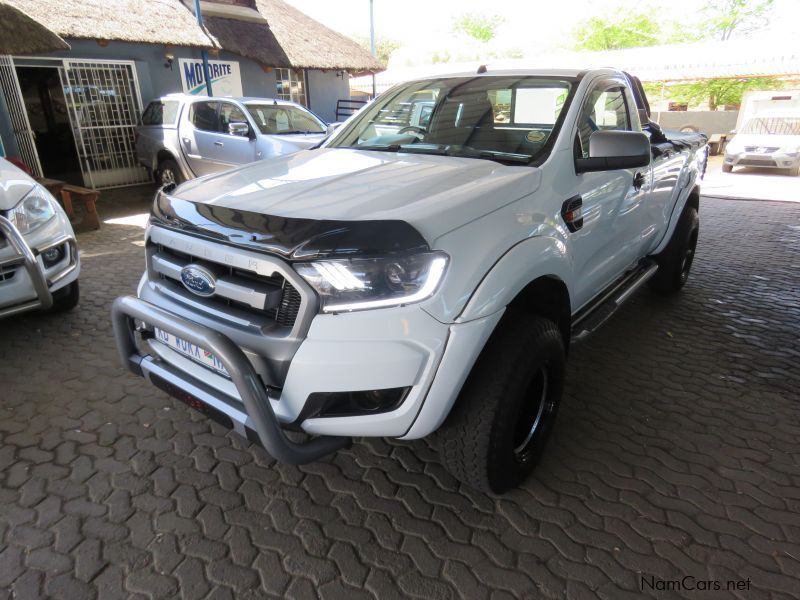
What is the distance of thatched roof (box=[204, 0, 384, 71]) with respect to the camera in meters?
11.9

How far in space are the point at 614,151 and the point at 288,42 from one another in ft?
42.9

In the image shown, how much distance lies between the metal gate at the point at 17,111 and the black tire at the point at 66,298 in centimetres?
625

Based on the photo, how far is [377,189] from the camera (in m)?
2.09

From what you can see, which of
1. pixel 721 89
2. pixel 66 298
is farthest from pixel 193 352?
pixel 721 89

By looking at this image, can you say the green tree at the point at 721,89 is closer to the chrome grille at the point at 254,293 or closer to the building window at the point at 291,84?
the building window at the point at 291,84

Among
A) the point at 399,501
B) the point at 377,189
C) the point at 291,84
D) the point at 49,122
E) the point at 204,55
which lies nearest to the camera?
the point at 377,189

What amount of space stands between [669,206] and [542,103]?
1.74 metres

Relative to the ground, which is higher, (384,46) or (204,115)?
(384,46)

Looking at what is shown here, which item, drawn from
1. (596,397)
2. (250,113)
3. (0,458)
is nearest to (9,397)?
(0,458)

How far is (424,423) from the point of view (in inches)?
71.2

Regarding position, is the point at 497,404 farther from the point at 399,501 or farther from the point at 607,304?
the point at 607,304

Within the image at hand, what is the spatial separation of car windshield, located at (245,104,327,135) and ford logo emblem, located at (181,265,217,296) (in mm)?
6817

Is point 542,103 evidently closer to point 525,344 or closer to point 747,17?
point 525,344

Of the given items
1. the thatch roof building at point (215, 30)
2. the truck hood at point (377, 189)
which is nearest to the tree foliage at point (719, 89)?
the thatch roof building at point (215, 30)
